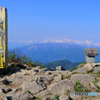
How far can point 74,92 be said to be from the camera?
447 cm

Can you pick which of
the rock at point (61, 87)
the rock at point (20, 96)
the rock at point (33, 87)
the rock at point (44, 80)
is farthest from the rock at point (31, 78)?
the rock at point (20, 96)

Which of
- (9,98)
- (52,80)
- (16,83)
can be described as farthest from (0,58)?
(9,98)

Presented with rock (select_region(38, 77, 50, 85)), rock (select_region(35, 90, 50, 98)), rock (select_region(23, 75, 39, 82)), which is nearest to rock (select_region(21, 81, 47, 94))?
rock (select_region(35, 90, 50, 98))

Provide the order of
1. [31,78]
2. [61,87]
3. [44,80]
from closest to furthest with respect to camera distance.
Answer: [61,87], [44,80], [31,78]

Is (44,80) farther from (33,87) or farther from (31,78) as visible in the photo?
(33,87)

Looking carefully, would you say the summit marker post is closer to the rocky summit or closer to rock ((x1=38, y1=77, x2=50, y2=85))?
the rocky summit

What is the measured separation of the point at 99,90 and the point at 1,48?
5735 mm

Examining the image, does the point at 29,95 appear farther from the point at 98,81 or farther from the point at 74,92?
the point at 98,81

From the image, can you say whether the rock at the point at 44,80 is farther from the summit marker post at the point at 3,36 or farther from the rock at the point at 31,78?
the summit marker post at the point at 3,36

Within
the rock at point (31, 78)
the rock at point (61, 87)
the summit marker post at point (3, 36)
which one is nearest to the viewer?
the rock at point (61, 87)

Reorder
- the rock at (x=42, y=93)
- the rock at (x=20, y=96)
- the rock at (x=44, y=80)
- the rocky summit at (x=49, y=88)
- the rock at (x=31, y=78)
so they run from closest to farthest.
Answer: the rock at (x=20, y=96) → the rocky summit at (x=49, y=88) → the rock at (x=42, y=93) → the rock at (x=44, y=80) → the rock at (x=31, y=78)

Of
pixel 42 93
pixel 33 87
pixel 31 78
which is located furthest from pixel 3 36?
pixel 42 93

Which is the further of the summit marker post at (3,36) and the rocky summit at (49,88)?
the summit marker post at (3,36)

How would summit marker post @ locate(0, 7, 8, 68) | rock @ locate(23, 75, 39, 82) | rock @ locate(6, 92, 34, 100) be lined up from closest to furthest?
1. rock @ locate(6, 92, 34, 100)
2. rock @ locate(23, 75, 39, 82)
3. summit marker post @ locate(0, 7, 8, 68)
